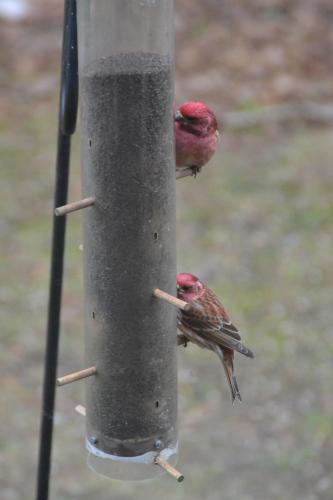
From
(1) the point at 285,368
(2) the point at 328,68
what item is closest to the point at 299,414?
(1) the point at 285,368

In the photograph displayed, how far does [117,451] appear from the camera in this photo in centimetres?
334

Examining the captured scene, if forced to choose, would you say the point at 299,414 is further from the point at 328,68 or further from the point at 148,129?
the point at 328,68

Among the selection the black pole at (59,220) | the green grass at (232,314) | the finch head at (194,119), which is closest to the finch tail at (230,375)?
the black pole at (59,220)

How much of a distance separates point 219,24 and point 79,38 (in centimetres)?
837

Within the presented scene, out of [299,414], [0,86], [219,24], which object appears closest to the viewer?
[299,414]

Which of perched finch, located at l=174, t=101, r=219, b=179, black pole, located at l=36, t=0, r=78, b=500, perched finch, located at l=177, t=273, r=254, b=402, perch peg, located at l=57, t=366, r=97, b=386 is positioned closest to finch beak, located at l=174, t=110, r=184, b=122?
perched finch, located at l=174, t=101, r=219, b=179

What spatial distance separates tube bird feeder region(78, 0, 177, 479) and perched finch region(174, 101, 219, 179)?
10 centimetres

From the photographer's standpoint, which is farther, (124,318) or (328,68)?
(328,68)

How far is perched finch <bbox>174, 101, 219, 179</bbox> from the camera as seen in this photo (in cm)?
335

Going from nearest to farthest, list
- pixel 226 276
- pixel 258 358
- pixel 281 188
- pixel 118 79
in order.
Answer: pixel 118 79 → pixel 258 358 → pixel 226 276 → pixel 281 188

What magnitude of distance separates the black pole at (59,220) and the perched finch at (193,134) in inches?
15.8

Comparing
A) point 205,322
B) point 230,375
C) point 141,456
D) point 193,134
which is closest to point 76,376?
point 141,456

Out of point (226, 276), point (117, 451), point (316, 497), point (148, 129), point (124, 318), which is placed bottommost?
point (316, 497)

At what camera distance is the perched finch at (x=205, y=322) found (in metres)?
3.53
